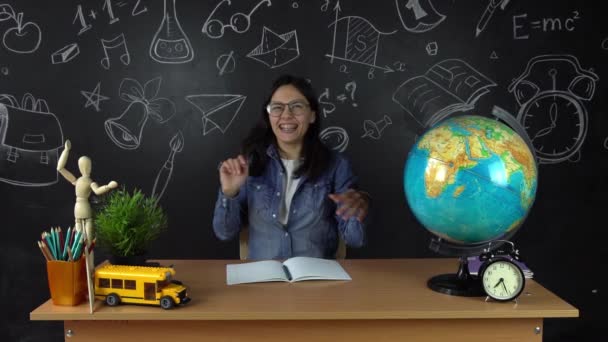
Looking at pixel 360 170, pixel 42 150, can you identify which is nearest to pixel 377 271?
pixel 360 170

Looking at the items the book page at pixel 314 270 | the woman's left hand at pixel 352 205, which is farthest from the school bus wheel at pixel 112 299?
the woman's left hand at pixel 352 205

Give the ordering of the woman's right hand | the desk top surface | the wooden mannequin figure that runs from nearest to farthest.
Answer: the desk top surface
the wooden mannequin figure
the woman's right hand

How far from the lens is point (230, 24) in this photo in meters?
3.21

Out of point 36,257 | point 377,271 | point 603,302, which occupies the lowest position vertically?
point 603,302

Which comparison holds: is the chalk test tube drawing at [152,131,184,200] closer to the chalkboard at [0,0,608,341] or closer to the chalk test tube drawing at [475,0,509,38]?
the chalkboard at [0,0,608,341]

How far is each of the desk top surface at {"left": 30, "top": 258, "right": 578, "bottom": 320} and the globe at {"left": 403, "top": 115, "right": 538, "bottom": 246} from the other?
0.22 meters

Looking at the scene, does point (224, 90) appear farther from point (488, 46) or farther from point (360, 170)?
point (488, 46)

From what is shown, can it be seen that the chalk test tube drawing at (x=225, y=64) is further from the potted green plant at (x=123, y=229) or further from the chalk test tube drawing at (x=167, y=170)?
the potted green plant at (x=123, y=229)

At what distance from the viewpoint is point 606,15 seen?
10.5 ft

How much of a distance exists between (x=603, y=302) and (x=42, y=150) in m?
3.56

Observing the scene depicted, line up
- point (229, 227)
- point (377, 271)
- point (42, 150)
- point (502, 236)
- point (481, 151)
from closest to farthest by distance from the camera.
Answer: point (481, 151), point (502, 236), point (377, 271), point (229, 227), point (42, 150)

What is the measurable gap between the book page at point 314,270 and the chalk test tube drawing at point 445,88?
1.52 m

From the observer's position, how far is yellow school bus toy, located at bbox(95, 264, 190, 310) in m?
1.56

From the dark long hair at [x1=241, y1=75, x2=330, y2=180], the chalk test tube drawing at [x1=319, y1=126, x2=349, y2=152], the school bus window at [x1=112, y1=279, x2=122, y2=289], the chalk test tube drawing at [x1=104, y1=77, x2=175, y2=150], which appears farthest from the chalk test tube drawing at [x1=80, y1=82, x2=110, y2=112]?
the school bus window at [x1=112, y1=279, x2=122, y2=289]
